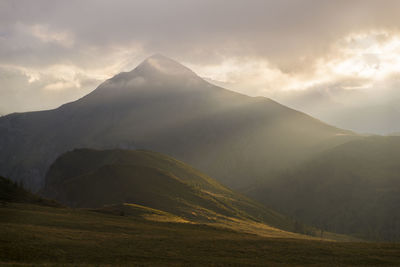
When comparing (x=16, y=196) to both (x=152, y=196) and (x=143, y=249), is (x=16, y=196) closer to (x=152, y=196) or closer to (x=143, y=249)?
(x=152, y=196)

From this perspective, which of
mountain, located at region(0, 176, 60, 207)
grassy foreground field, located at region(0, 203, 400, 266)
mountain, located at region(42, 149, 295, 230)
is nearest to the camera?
grassy foreground field, located at region(0, 203, 400, 266)

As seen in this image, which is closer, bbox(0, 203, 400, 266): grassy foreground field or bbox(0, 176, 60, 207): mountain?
bbox(0, 203, 400, 266): grassy foreground field

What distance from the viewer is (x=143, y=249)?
5019cm

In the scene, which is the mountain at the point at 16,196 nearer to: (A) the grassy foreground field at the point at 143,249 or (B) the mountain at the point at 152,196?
(A) the grassy foreground field at the point at 143,249

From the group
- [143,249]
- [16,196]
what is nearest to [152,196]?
[16,196]

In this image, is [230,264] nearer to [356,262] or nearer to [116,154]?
[356,262]

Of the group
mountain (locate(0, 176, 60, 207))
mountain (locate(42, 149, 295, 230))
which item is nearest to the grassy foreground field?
mountain (locate(0, 176, 60, 207))

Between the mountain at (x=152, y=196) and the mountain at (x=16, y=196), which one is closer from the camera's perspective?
the mountain at (x=16, y=196)

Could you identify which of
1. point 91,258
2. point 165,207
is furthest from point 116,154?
point 91,258

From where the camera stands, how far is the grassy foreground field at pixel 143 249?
42.8m

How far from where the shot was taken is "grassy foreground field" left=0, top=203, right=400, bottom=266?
4278 centimetres

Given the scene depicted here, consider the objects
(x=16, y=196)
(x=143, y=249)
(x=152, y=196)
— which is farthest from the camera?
(x=152, y=196)

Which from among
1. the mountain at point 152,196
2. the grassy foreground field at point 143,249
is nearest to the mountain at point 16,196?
the grassy foreground field at point 143,249

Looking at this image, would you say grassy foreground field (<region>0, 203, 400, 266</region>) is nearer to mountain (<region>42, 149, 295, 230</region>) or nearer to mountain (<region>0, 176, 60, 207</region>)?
mountain (<region>0, 176, 60, 207</region>)
